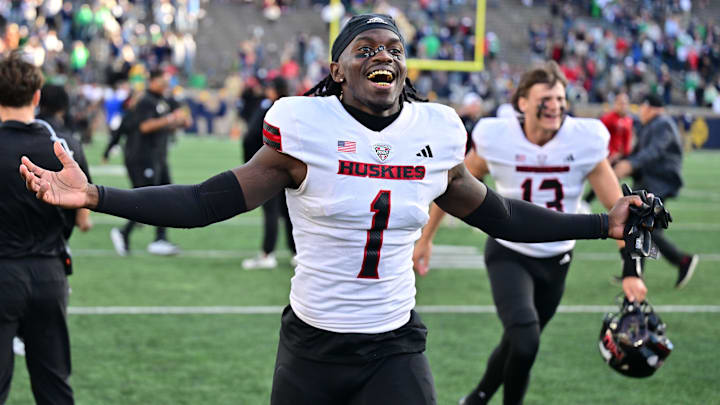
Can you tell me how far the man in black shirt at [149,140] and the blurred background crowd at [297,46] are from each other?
1510cm

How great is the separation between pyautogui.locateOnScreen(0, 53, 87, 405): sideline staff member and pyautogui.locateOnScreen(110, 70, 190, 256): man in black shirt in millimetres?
5580

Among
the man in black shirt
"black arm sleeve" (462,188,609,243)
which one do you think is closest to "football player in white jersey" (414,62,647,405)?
"black arm sleeve" (462,188,609,243)

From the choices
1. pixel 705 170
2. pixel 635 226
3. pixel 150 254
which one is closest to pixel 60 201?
pixel 635 226

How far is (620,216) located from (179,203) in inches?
59.9

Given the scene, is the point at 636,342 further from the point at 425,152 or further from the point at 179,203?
the point at 179,203

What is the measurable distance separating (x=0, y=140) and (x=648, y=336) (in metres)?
3.03

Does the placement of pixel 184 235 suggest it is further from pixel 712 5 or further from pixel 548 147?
pixel 712 5

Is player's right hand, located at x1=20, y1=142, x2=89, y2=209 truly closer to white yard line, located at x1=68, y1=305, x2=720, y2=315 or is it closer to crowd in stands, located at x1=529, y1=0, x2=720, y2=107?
white yard line, located at x1=68, y1=305, x2=720, y2=315

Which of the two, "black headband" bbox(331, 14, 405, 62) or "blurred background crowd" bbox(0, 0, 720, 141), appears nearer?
"black headband" bbox(331, 14, 405, 62)

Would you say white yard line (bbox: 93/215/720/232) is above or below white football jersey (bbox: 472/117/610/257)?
below

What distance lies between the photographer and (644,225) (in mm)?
3154

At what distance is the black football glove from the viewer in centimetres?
314

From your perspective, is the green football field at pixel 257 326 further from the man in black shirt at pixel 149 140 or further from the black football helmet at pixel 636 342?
the black football helmet at pixel 636 342

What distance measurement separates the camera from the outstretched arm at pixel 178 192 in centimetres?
266
